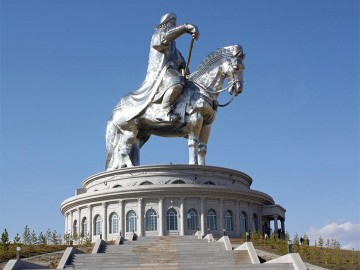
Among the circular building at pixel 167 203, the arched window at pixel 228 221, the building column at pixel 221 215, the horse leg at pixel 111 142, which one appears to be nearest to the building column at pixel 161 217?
the circular building at pixel 167 203

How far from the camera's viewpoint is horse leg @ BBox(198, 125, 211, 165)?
4641cm

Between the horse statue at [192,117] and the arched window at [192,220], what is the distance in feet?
13.0

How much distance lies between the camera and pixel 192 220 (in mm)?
43406

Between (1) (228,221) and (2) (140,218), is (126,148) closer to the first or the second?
(2) (140,218)

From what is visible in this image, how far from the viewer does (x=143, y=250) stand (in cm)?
3009

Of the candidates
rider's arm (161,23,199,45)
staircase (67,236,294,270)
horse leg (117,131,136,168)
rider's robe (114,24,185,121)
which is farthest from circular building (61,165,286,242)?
staircase (67,236,294,270)

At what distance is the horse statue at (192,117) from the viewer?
44.8 metres

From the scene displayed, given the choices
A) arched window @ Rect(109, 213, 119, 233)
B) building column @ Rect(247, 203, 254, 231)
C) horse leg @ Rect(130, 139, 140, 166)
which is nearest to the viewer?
arched window @ Rect(109, 213, 119, 233)

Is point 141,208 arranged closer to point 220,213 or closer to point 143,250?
point 220,213

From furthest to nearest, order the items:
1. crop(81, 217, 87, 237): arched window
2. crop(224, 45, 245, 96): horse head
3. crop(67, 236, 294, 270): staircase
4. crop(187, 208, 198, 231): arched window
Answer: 1. crop(81, 217, 87, 237): arched window
2. crop(224, 45, 245, 96): horse head
3. crop(187, 208, 198, 231): arched window
4. crop(67, 236, 294, 270): staircase

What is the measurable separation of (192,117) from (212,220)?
7714 millimetres

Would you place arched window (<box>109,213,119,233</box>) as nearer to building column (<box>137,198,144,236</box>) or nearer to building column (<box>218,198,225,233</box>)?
building column (<box>137,198,144,236</box>)

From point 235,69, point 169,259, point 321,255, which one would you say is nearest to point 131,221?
point 235,69

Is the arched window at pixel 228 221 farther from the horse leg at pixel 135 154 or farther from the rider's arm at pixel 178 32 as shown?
the rider's arm at pixel 178 32
